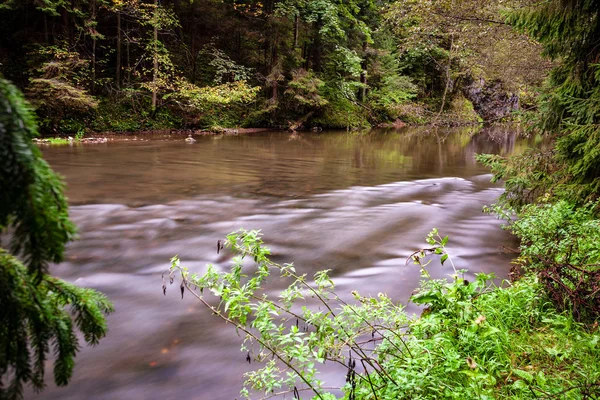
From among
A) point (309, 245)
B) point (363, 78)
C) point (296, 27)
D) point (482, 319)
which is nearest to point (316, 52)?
point (296, 27)

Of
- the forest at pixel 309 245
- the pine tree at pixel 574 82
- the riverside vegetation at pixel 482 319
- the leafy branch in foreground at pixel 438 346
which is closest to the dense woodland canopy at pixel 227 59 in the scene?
the forest at pixel 309 245

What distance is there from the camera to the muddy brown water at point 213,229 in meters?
3.48

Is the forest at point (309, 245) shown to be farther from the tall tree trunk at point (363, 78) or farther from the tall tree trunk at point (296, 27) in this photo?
the tall tree trunk at point (363, 78)

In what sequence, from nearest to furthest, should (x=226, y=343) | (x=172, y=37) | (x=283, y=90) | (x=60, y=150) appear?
(x=226, y=343), (x=60, y=150), (x=172, y=37), (x=283, y=90)

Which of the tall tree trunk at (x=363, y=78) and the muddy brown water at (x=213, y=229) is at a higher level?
the tall tree trunk at (x=363, y=78)

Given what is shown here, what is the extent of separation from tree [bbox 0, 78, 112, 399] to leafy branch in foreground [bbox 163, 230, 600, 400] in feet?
3.87

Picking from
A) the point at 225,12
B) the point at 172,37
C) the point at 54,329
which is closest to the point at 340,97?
the point at 225,12

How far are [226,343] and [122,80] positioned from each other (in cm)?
2100

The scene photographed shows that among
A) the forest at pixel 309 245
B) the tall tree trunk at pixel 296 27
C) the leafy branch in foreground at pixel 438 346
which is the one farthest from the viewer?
the tall tree trunk at pixel 296 27

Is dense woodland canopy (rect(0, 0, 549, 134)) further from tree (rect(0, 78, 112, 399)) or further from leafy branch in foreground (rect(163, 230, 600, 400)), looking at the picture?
tree (rect(0, 78, 112, 399))

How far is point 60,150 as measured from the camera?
43.6ft

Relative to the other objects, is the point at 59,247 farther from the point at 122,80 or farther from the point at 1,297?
the point at 122,80

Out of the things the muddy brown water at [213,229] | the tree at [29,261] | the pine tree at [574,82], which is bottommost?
the muddy brown water at [213,229]

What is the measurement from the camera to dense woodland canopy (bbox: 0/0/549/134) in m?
15.0
